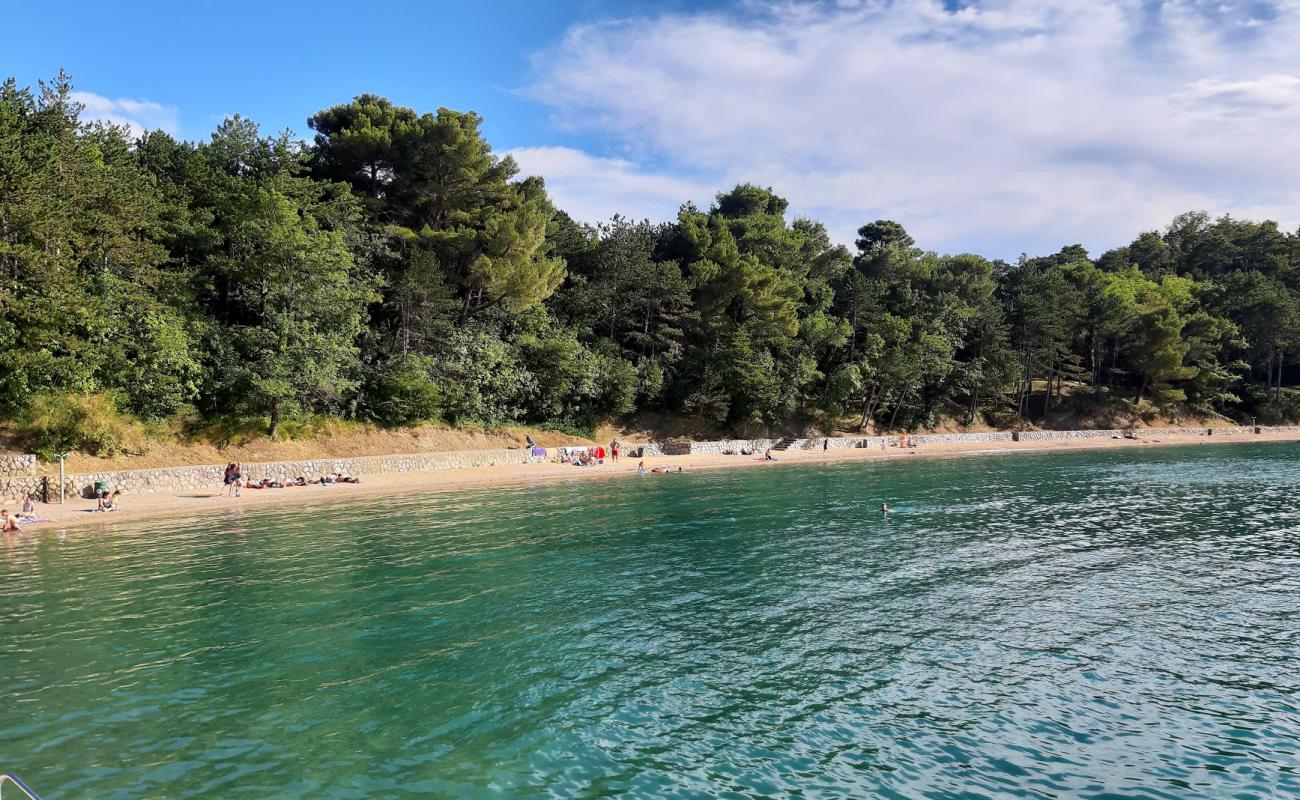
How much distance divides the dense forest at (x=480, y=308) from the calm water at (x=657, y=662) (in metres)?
15.0

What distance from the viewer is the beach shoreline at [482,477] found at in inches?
1198

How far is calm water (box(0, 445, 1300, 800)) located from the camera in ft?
29.7

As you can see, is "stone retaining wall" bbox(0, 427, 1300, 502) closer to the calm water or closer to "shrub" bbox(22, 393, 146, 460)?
"shrub" bbox(22, 393, 146, 460)

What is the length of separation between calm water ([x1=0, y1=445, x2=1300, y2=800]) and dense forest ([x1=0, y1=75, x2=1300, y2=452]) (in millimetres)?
14960

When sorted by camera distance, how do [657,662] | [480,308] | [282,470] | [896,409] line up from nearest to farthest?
[657,662] → [282,470] → [480,308] → [896,409]

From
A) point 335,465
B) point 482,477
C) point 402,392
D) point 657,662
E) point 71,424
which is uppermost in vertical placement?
point 402,392

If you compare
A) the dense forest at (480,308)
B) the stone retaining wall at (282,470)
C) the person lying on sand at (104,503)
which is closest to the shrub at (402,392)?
the dense forest at (480,308)

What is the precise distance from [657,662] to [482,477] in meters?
32.1

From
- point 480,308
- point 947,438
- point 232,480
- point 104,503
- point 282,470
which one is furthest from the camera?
point 947,438

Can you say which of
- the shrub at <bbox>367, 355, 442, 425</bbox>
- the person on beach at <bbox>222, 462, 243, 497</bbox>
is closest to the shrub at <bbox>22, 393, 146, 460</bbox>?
the person on beach at <bbox>222, 462, 243, 497</bbox>

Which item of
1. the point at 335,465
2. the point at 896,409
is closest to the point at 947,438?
the point at 896,409

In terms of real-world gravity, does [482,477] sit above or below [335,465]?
below

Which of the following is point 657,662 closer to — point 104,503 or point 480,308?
point 104,503

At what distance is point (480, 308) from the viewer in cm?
5503
